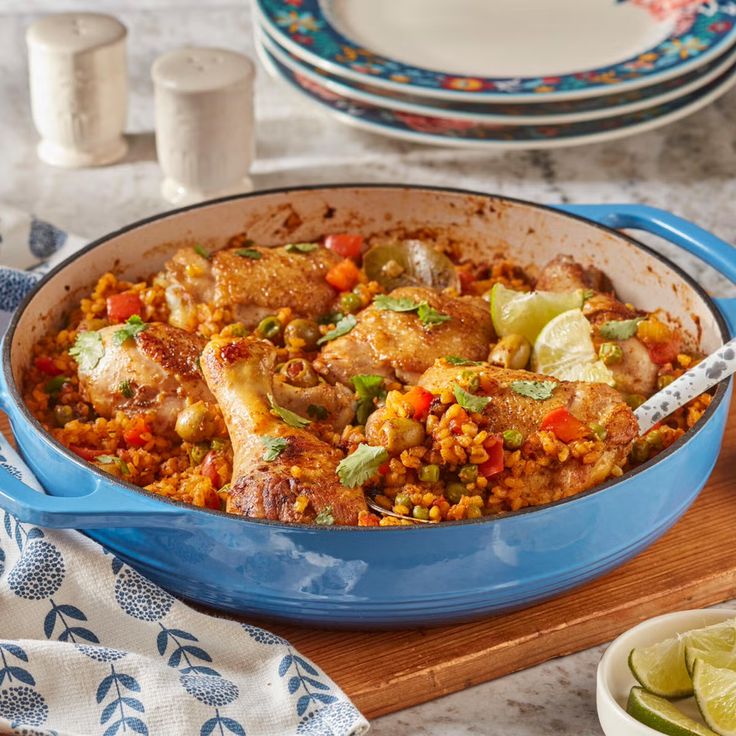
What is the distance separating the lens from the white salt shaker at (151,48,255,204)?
5.22m

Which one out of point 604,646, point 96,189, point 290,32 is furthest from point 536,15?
point 604,646

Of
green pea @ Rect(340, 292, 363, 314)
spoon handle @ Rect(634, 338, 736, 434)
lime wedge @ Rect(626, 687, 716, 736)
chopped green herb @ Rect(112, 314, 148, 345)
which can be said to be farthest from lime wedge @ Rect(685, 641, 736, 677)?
chopped green herb @ Rect(112, 314, 148, 345)

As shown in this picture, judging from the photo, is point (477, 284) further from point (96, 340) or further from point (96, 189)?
point (96, 189)

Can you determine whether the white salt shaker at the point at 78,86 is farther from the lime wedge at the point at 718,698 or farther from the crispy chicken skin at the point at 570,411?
the lime wedge at the point at 718,698

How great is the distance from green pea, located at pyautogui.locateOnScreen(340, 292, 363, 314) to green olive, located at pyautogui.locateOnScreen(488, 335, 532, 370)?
509 millimetres

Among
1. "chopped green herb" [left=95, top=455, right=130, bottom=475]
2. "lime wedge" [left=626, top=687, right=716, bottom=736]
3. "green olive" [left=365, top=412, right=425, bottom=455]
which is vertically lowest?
"chopped green herb" [left=95, top=455, right=130, bottom=475]

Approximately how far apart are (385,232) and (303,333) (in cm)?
75

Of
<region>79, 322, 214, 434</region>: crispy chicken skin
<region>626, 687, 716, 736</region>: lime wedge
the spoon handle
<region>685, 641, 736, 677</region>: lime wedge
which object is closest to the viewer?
<region>626, 687, 716, 736</region>: lime wedge

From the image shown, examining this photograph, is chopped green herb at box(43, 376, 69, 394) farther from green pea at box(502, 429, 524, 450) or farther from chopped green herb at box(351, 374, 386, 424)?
green pea at box(502, 429, 524, 450)

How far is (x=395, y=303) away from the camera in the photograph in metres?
3.81

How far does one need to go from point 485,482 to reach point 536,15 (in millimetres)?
3948

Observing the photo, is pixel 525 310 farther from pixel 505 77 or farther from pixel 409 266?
pixel 505 77

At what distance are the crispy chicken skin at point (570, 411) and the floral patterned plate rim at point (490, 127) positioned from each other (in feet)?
7.34

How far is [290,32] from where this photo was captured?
5.64m
